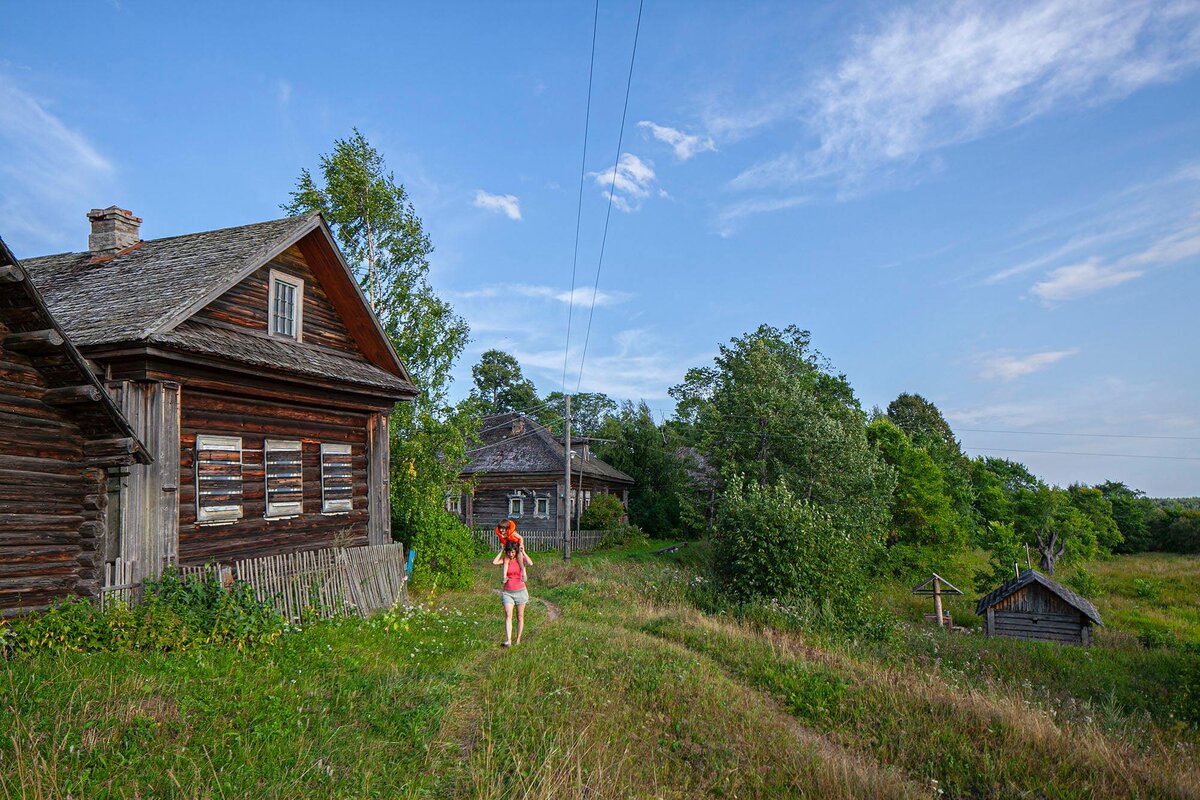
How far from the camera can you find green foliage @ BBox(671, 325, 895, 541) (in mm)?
29438

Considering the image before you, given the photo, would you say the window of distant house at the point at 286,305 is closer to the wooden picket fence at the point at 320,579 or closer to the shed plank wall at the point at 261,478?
the shed plank wall at the point at 261,478

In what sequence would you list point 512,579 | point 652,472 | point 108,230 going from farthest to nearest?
point 652,472, point 108,230, point 512,579

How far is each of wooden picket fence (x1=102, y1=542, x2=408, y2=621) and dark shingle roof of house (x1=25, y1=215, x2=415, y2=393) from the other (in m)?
3.55

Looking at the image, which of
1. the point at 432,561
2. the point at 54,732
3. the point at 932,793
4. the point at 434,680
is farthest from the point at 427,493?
the point at 932,793

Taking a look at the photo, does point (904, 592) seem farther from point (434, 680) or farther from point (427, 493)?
point (434, 680)

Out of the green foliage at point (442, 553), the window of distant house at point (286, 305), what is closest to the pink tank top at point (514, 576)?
the window of distant house at point (286, 305)

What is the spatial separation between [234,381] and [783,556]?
14.0m

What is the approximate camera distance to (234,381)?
12125 mm

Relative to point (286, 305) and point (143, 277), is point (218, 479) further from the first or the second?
point (143, 277)

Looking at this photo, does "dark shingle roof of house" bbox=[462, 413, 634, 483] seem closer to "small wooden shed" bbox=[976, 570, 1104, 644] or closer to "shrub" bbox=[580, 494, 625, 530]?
"shrub" bbox=[580, 494, 625, 530]

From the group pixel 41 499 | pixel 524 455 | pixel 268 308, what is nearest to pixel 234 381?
pixel 268 308

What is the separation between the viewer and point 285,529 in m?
13.5

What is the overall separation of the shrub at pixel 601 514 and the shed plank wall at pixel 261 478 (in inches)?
811

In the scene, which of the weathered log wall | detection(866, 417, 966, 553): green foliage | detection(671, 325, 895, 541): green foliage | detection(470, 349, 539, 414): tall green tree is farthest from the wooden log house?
detection(470, 349, 539, 414): tall green tree
